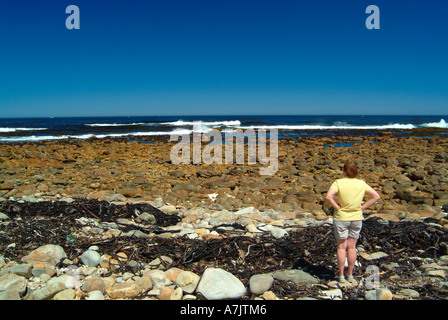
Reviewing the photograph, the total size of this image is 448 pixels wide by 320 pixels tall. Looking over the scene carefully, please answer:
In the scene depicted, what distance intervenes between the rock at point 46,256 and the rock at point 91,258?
0.27 metres

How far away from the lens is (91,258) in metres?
3.76

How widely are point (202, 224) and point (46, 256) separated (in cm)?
252

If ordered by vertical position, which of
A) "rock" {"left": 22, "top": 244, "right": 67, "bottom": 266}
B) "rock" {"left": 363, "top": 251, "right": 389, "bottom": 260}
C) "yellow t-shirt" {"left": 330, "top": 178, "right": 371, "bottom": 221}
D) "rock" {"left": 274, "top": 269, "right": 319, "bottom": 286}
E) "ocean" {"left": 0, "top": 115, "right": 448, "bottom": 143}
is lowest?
"rock" {"left": 363, "top": 251, "right": 389, "bottom": 260}

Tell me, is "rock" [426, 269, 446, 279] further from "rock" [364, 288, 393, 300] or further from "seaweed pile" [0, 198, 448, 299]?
"rock" [364, 288, 393, 300]

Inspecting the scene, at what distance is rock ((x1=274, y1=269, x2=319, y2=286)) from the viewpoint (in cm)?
349

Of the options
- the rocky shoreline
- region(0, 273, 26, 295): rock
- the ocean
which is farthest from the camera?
the ocean

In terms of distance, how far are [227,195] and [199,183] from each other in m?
1.36

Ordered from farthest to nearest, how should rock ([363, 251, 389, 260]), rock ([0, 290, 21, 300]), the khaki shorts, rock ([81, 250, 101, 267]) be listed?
rock ([363, 251, 389, 260])
rock ([81, 250, 101, 267])
the khaki shorts
rock ([0, 290, 21, 300])

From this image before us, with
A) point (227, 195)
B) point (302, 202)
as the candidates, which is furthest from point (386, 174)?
point (227, 195)

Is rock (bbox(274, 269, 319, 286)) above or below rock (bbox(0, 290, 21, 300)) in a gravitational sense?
below

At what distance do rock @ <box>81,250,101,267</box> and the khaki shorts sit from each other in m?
2.82

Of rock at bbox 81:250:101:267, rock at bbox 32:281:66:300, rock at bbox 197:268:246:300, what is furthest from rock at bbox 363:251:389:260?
rock at bbox 32:281:66:300

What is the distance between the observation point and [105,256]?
393 cm
